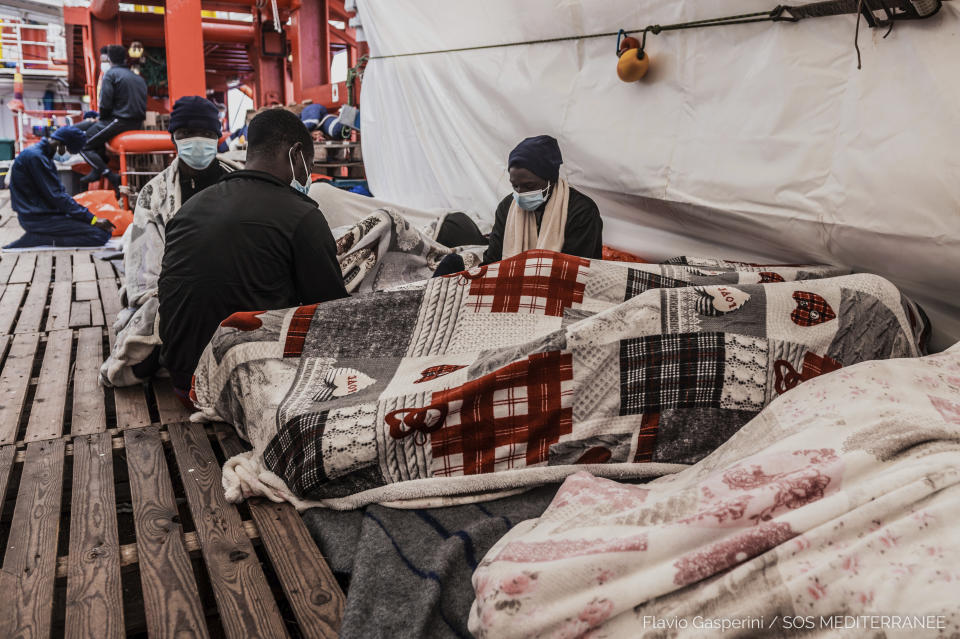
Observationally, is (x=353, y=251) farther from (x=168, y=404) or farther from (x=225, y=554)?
(x=225, y=554)

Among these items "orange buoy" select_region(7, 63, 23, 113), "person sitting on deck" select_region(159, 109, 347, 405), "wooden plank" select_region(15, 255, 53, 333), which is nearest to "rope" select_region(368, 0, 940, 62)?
"person sitting on deck" select_region(159, 109, 347, 405)

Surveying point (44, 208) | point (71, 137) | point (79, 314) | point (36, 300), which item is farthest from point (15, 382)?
point (71, 137)

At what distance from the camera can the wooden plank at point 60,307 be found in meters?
3.38

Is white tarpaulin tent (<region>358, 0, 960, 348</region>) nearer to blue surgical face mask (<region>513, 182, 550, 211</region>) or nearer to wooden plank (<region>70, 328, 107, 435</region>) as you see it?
blue surgical face mask (<region>513, 182, 550, 211</region>)

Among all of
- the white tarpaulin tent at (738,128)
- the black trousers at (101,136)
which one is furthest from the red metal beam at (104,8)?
the white tarpaulin tent at (738,128)

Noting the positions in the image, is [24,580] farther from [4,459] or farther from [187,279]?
[187,279]

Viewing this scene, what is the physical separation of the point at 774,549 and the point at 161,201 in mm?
2866

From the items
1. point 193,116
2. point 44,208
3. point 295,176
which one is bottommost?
point 44,208

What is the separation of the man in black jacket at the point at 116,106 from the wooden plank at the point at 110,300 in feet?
12.6

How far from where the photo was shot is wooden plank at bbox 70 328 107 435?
7.27ft

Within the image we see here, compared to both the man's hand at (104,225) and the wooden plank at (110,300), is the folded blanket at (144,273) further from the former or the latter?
the man's hand at (104,225)

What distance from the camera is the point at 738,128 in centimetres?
237

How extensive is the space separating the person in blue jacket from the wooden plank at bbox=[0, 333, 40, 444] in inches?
115

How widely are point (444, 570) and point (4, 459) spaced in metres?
1.36
